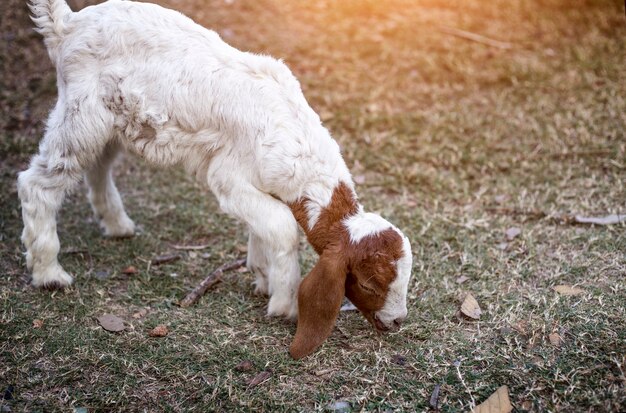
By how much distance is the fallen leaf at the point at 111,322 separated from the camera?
439 cm

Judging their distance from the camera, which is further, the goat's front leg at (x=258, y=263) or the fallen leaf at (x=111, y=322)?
the goat's front leg at (x=258, y=263)

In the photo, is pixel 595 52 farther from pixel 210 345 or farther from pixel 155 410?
pixel 155 410

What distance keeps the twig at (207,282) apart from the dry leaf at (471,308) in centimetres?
172

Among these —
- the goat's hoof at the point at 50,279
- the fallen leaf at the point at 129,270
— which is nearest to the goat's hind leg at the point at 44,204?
the goat's hoof at the point at 50,279

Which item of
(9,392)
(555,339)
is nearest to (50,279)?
(9,392)

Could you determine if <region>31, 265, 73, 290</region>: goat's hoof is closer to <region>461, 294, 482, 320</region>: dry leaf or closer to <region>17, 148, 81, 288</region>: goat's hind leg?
<region>17, 148, 81, 288</region>: goat's hind leg

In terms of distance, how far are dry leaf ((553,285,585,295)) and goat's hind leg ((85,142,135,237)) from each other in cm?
336

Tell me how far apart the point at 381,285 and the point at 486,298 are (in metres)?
1.07

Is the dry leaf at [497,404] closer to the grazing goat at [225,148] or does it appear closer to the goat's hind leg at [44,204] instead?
the grazing goat at [225,148]

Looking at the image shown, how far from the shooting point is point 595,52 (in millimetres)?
8188

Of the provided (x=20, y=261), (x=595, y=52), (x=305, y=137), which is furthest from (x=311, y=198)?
(x=595, y=52)

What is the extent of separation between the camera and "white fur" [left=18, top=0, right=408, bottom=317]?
4.23 metres

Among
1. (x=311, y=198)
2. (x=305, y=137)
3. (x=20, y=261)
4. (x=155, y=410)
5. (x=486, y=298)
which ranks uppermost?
(x=305, y=137)

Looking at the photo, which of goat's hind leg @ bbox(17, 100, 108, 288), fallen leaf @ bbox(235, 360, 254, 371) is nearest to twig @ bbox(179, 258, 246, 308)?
fallen leaf @ bbox(235, 360, 254, 371)
